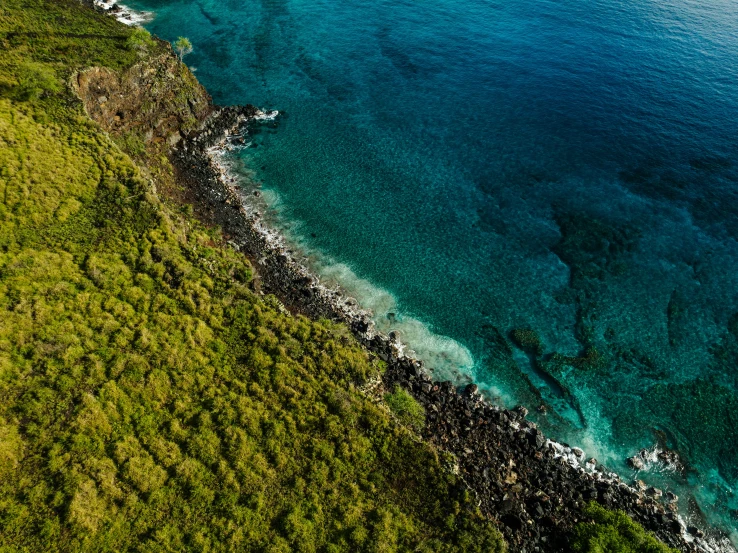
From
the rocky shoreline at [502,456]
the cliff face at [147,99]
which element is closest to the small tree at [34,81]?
the cliff face at [147,99]

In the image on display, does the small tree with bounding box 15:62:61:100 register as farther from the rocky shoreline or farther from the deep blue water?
the deep blue water

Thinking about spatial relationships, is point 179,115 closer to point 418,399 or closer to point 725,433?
point 418,399

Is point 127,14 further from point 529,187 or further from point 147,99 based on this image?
point 529,187

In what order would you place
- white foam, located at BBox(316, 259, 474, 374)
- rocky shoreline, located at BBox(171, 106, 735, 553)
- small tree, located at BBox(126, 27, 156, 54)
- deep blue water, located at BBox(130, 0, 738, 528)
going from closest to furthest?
1. rocky shoreline, located at BBox(171, 106, 735, 553)
2. deep blue water, located at BBox(130, 0, 738, 528)
3. white foam, located at BBox(316, 259, 474, 374)
4. small tree, located at BBox(126, 27, 156, 54)

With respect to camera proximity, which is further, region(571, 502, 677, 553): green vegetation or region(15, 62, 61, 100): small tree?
region(15, 62, 61, 100): small tree

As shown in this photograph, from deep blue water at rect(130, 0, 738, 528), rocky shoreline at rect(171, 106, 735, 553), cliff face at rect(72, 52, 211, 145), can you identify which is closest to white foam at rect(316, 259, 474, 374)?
deep blue water at rect(130, 0, 738, 528)

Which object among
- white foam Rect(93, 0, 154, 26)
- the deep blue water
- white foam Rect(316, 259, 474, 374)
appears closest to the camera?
the deep blue water
